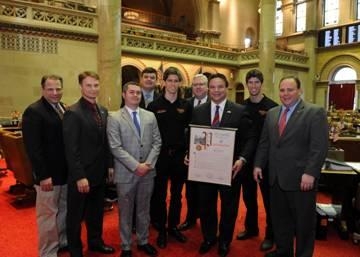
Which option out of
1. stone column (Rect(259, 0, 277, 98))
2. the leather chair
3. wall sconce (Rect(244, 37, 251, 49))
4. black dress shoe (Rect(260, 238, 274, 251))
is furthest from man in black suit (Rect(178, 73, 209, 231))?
wall sconce (Rect(244, 37, 251, 49))

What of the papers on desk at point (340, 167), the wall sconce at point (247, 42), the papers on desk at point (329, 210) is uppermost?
the wall sconce at point (247, 42)

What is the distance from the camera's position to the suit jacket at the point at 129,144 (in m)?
2.75

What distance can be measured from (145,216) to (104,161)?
0.64 meters

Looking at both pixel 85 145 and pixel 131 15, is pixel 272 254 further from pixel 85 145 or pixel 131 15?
pixel 131 15

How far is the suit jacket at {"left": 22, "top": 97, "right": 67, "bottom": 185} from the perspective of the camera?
2.59 metres

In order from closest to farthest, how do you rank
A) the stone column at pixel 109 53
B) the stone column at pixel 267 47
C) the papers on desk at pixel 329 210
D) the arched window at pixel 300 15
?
the papers on desk at pixel 329 210 → the stone column at pixel 109 53 → the stone column at pixel 267 47 → the arched window at pixel 300 15

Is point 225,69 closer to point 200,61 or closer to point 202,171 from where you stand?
point 200,61

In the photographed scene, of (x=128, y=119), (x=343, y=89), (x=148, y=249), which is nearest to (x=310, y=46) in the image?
(x=343, y=89)

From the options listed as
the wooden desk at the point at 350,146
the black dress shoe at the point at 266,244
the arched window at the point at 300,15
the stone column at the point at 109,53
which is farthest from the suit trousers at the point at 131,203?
the arched window at the point at 300,15

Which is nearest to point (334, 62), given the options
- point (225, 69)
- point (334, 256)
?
point (225, 69)

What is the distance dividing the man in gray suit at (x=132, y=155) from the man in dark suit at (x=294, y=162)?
3.49 feet

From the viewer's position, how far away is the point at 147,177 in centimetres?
292

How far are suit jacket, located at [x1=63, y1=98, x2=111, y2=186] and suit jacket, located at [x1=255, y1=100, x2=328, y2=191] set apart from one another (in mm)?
1474

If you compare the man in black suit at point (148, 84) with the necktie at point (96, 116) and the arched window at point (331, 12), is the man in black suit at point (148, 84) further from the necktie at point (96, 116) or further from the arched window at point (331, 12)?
A: the arched window at point (331, 12)
